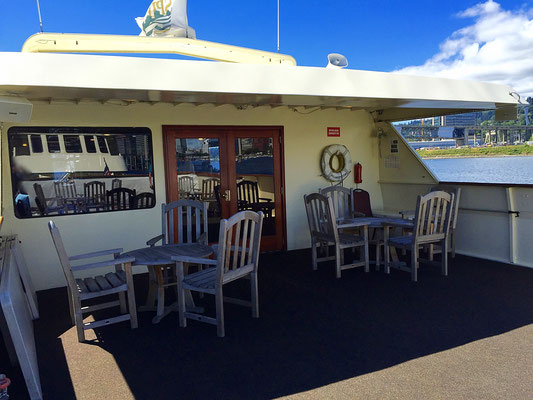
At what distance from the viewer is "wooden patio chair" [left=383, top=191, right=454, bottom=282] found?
4.30 m

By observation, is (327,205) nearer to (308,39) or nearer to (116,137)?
(116,137)

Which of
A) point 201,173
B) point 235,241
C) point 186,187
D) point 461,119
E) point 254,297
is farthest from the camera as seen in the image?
point 461,119

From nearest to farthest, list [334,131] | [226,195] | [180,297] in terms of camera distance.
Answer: [180,297] < [226,195] < [334,131]

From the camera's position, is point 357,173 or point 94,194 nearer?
point 94,194

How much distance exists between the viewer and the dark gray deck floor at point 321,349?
2363mm

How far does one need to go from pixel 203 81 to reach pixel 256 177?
2.86 m

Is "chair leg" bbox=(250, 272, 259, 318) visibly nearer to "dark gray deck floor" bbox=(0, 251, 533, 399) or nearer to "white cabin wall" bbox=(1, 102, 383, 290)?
"dark gray deck floor" bbox=(0, 251, 533, 399)

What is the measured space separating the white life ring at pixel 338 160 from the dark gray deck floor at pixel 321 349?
2.41 m

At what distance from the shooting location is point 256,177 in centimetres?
582

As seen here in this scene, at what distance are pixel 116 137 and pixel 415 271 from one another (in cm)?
397

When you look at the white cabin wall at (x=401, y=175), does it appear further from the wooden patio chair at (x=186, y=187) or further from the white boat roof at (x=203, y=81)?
the wooden patio chair at (x=186, y=187)

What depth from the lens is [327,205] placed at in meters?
4.53

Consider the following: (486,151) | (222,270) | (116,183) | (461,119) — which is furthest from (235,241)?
(461,119)

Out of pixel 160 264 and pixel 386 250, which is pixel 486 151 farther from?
pixel 160 264
